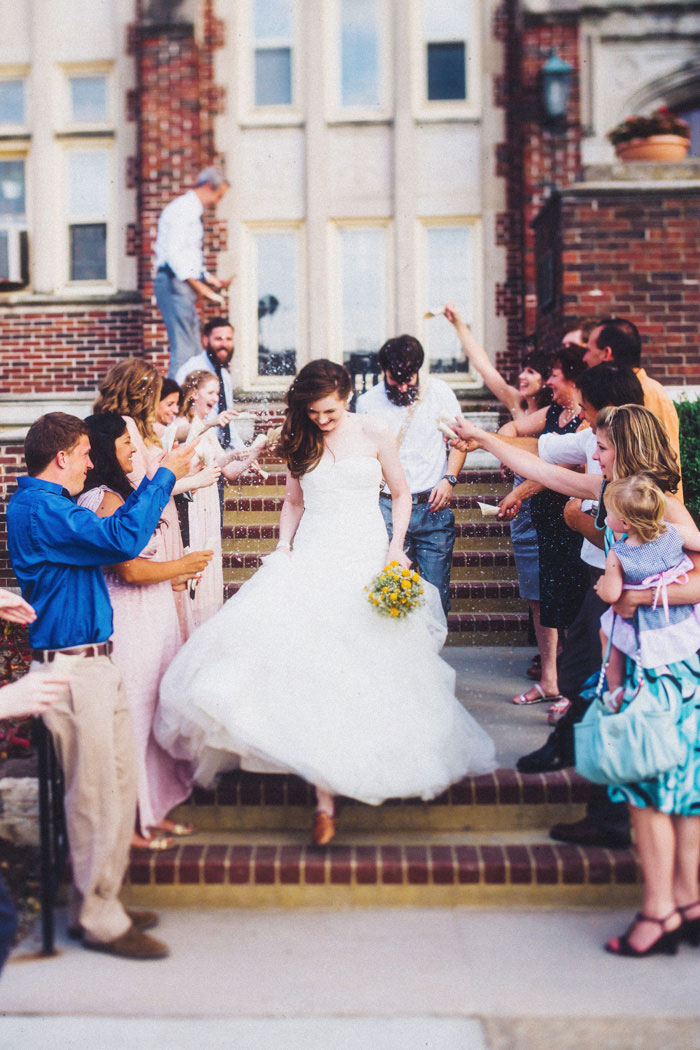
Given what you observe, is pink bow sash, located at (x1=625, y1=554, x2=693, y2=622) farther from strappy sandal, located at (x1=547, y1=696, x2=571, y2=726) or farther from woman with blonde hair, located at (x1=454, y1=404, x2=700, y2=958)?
strappy sandal, located at (x1=547, y1=696, x2=571, y2=726)

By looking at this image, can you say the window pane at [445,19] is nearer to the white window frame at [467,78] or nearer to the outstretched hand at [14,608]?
the white window frame at [467,78]

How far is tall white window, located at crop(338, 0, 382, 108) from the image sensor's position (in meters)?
11.8

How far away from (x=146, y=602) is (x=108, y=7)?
1010 cm

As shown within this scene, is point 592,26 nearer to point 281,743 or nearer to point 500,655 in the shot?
point 500,655

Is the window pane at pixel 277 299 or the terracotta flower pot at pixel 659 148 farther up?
the terracotta flower pot at pixel 659 148

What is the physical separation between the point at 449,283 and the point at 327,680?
8800 millimetres

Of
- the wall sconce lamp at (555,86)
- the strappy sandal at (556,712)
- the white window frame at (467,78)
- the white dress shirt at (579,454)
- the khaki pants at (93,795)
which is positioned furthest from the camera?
the white window frame at (467,78)

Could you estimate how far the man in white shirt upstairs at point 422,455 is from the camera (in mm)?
5707

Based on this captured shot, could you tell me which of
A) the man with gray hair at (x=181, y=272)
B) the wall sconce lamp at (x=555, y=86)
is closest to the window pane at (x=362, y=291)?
the wall sconce lamp at (x=555, y=86)

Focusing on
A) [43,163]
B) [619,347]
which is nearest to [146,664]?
[619,347]

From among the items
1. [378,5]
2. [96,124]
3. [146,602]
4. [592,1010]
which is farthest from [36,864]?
[378,5]

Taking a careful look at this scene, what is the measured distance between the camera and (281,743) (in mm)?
3820

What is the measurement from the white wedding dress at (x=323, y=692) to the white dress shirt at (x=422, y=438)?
1.48 meters

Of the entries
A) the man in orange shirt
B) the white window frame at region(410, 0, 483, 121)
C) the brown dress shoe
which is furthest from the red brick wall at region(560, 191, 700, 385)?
the brown dress shoe
